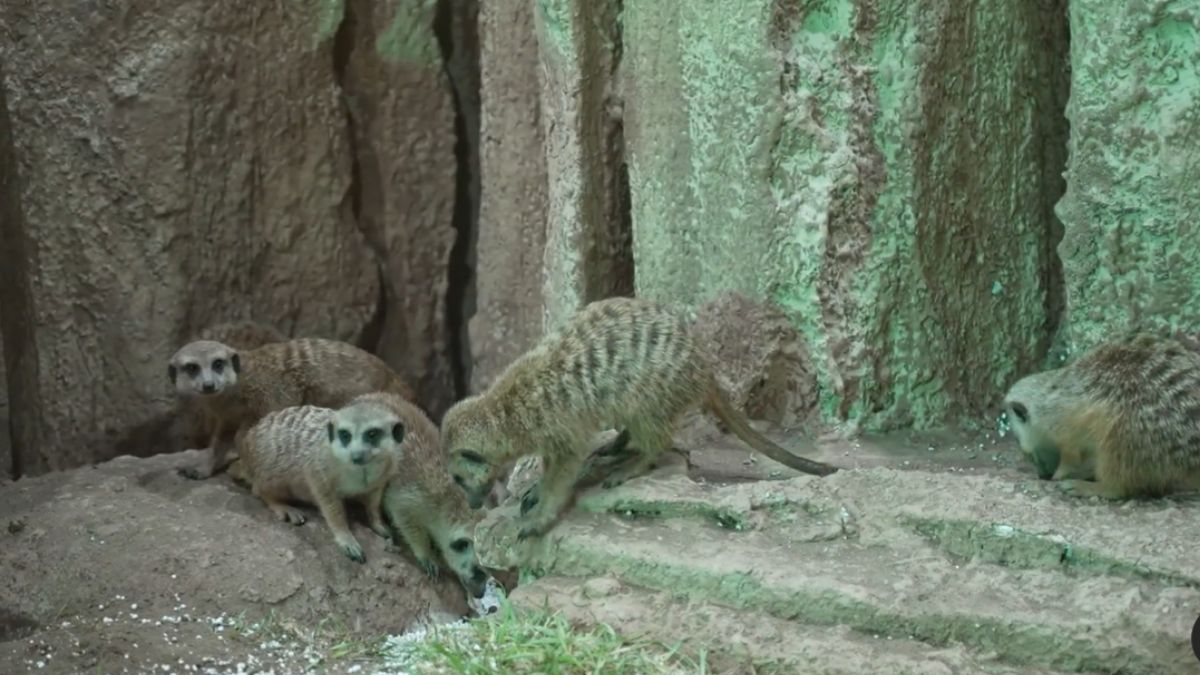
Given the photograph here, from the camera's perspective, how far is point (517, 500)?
5.06 metres

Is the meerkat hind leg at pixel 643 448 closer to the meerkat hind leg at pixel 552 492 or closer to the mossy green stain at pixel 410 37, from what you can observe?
the meerkat hind leg at pixel 552 492

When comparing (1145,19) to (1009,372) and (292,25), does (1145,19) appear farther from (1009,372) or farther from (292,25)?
(292,25)

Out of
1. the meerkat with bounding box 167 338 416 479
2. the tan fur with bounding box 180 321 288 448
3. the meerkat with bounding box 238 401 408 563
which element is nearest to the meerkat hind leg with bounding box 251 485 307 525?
the meerkat with bounding box 238 401 408 563

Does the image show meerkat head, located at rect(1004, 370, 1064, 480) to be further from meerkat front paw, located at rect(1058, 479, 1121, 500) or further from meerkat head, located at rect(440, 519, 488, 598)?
meerkat head, located at rect(440, 519, 488, 598)

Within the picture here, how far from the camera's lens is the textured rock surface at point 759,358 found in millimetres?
5121

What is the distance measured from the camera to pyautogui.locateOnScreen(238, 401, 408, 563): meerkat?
5250 mm

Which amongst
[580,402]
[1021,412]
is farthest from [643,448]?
[1021,412]

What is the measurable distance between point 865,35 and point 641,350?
3.44 ft

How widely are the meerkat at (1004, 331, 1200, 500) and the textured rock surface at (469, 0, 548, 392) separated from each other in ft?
5.99

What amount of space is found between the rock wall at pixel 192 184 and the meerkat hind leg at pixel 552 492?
1.74m

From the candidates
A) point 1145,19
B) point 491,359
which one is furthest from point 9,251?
point 1145,19

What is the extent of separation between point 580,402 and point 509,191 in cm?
147

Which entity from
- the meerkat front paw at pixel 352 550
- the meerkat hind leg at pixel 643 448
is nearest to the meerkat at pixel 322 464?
the meerkat front paw at pixel 352 550

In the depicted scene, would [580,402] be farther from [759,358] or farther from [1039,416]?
[1039,416]
